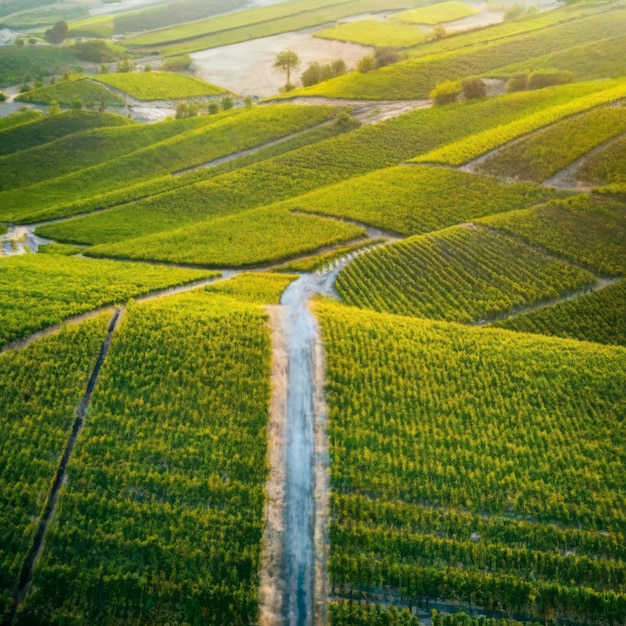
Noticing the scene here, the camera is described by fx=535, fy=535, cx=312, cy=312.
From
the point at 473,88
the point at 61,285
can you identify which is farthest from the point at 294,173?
the point at 473,88

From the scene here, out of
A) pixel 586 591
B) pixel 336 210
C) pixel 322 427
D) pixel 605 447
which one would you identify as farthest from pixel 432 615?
pixel 336 210

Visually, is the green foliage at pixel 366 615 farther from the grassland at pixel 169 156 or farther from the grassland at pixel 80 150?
the grassland at pixel 80 150

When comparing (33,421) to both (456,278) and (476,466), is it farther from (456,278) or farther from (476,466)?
(456,278)

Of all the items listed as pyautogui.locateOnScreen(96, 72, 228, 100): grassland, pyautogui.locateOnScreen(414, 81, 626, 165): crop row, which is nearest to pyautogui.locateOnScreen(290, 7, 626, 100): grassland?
pyautogui.locateOnScreen(414, 81, 626, 165): crop row

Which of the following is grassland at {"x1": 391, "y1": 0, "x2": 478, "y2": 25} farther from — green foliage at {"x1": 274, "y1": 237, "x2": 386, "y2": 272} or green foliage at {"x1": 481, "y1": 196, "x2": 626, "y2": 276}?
green foliage at {"x1": 274, "y1": 237, "x2": 386, "y2": 272}

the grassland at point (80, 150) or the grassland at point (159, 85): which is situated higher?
the grassland at point (159, 85)

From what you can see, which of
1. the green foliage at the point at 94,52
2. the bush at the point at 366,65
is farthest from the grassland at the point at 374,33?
the green foliage at the point at 94,52
